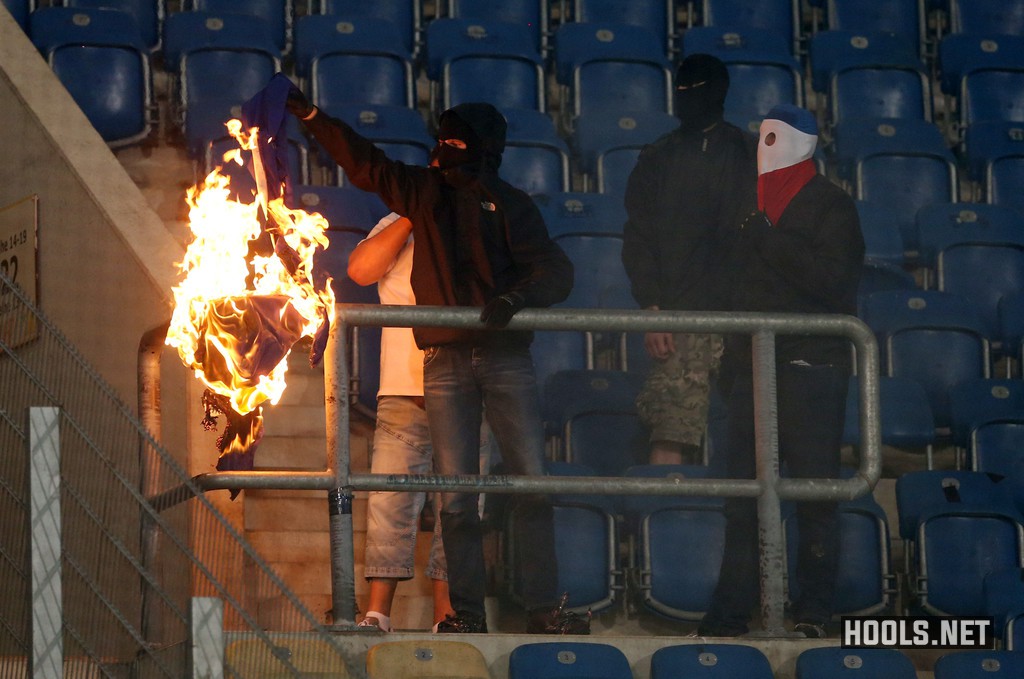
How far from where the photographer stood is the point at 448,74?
8555 mm

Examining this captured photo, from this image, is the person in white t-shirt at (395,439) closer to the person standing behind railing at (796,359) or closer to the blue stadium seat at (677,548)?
the blue stadium seat at (677,548)

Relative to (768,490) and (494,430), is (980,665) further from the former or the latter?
(494,430)

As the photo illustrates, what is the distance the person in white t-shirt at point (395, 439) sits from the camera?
17.7ft

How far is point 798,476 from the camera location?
18.1ft

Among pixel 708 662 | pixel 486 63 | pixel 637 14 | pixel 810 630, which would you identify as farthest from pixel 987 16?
pixel 708 662

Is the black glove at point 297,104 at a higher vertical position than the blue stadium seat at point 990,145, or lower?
lower

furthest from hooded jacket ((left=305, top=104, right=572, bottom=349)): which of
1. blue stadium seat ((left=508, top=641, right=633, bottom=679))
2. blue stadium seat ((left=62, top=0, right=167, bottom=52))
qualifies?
blue stadium seat ((left=62, top=0, right=167, bottom=52))

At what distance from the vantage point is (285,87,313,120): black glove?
532 centimetres

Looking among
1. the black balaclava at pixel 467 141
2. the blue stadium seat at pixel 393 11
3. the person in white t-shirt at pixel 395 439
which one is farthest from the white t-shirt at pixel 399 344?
the blue stadium seat at pixel 393 11

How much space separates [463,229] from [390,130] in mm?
2238

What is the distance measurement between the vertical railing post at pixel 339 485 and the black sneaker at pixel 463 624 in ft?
1.02

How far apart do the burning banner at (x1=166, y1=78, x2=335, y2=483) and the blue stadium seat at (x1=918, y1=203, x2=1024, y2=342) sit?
3.47m

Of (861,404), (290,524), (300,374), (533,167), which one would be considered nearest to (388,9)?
(533,167)

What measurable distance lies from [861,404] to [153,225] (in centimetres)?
250
